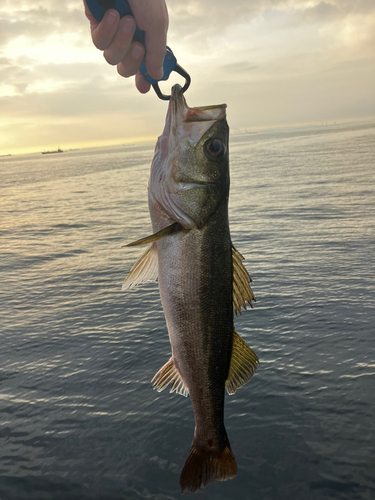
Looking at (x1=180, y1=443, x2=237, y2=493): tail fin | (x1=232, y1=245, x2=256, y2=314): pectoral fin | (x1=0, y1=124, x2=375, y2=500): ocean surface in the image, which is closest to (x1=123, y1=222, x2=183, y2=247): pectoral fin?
(x1=232, y1=245, x2=256, y2=314): pectoral fin

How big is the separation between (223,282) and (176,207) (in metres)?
0.73

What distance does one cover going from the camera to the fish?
3457 mm

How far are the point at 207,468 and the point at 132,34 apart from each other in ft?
12.0

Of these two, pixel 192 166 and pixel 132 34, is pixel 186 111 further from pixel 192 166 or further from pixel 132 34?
pixel 132 34

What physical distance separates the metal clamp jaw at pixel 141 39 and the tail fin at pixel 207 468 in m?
3.18

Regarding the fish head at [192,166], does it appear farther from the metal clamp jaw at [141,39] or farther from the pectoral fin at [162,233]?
Answer: the metal clamp jaw at [141,39]

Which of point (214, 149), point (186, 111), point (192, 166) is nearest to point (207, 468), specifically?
point (192, 166)

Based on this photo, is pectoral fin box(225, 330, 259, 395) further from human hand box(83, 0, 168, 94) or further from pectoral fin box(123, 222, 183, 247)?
human hand box(83, 0, 168, 94)

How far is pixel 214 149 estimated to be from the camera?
139 inches

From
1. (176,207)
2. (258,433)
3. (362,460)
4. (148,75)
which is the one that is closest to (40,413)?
(258,433)

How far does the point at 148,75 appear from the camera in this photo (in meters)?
3.73

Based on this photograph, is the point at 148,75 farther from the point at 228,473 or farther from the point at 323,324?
the point at 323,324

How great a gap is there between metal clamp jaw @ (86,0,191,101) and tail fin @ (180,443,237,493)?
318cm

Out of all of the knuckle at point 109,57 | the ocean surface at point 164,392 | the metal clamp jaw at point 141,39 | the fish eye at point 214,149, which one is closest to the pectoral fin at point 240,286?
the fish eye at point 214,149
